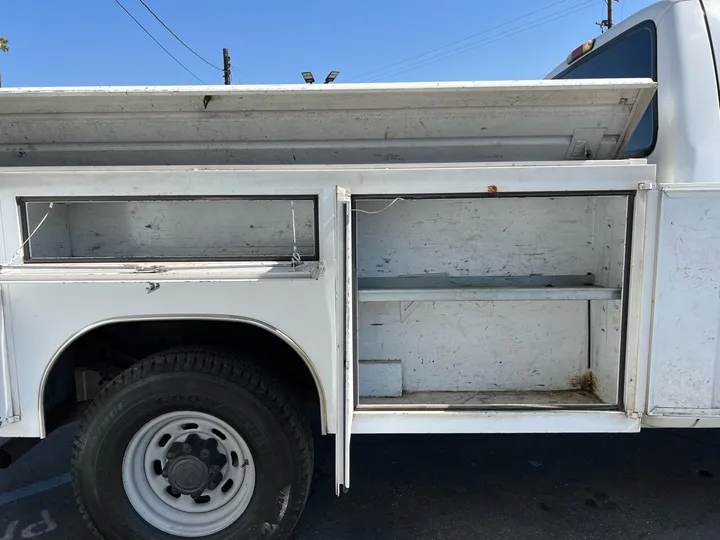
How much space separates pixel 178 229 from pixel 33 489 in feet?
6.58

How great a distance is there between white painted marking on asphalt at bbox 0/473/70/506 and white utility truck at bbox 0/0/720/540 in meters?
0.88

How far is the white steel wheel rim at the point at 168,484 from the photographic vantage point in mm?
2197

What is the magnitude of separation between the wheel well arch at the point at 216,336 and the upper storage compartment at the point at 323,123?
0.83m

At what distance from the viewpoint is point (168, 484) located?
7.55 ft

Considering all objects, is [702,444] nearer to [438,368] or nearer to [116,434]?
[438,368]

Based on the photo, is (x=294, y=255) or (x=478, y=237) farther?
(x=478, y=237)

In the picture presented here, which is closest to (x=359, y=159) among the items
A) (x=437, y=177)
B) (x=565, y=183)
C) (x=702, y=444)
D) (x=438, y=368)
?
(x=437, y=177)

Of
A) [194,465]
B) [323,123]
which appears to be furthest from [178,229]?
[194,465]

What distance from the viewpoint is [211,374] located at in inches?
83.5

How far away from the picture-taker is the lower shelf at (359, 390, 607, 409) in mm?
2295

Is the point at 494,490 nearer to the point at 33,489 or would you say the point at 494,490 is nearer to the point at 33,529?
the point at 33,529

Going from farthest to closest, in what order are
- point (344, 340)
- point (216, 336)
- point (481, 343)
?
1. point (481, 343)
2. point (216, 336)
3. point (344, 340)

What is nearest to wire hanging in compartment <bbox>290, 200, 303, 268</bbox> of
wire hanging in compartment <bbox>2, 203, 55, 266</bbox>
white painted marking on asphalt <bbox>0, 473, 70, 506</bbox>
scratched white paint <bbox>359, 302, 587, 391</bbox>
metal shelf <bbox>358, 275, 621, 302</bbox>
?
metal shelf <bbox>358, 275, 621, 302</bbox>

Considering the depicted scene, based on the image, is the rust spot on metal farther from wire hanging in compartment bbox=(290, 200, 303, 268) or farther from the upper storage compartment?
wire hanging in compartment bbox=(290, 200, 303, 268)
